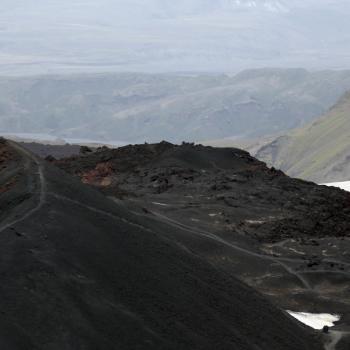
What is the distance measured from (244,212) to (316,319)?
14.8 meters

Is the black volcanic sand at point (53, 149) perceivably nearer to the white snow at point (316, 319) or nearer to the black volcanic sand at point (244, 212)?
the black volcanic sand at point (244, 212)

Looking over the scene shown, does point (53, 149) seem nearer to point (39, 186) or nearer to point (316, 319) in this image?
point (316, 319)

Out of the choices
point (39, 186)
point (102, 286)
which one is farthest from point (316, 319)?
point (102, 286)

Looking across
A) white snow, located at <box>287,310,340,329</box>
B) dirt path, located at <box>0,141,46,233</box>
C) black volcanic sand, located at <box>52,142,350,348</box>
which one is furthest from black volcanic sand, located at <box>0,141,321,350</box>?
black volcanic sand, located at <box>52,142,350,348</box>

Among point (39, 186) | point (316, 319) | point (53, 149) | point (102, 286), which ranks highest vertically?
point (53, 149)

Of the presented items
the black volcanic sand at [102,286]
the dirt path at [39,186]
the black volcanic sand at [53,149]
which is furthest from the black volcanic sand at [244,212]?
the black volcanic sand at [53,149]

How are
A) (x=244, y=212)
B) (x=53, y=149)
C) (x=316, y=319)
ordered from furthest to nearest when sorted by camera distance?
(x=53, y=149) → (x=244, y=212) → (x=316, y=319)

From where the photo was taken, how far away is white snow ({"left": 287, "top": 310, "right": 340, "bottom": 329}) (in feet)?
65.2

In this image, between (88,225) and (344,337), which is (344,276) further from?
(88,225)

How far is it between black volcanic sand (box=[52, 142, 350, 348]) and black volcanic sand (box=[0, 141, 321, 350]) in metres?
3.97

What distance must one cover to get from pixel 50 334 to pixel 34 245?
7.53 feet

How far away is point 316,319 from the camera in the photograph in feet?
67.3

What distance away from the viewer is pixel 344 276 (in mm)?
24969

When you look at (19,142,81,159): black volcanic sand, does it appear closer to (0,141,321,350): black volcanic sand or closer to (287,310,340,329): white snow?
(287,310,340,329): white snow
